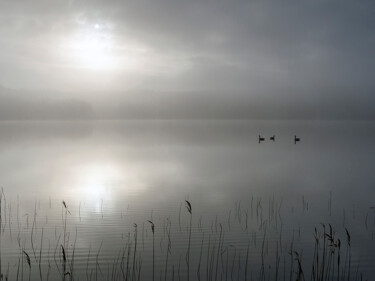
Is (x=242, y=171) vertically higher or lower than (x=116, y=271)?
higher

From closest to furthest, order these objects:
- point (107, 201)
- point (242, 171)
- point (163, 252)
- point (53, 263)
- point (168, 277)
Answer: point (168, 277) < point (53, 263) < point (163, 252) < point (107, 201) < point (242, 171)

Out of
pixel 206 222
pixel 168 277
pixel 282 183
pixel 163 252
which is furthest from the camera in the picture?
pixel 282 183

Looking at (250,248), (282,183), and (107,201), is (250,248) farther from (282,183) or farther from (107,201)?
(282,183)

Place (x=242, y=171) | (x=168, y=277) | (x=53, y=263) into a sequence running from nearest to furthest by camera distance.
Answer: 1. (x=168, y=277)
2. (x=53, y=263)
3. (x=242, y=171)

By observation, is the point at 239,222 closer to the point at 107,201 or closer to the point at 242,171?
→ the point at 107,201

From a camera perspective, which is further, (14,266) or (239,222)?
(239,222)

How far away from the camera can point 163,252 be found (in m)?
10.5

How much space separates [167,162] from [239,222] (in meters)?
23.7

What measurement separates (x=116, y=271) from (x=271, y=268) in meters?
4.10

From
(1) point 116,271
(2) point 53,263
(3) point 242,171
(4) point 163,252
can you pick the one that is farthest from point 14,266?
(3) point 242,171

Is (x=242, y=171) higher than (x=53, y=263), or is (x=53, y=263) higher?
(x=242, y=171)

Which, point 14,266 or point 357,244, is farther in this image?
point 357,244

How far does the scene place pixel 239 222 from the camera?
1369 centimetres

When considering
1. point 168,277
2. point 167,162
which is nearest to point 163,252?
point 168,277
